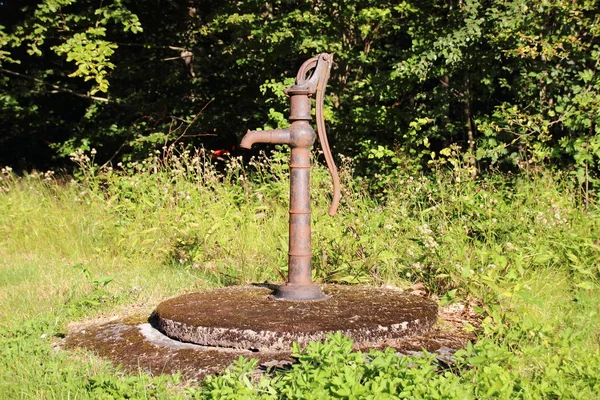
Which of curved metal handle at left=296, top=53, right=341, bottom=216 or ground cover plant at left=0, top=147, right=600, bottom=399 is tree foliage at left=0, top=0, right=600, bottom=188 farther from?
curved metal handle at left=296, top=53, right=341, bottom=216

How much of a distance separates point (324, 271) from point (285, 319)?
156 centimetres

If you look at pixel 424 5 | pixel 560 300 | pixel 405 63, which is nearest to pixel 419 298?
pixel 560 300

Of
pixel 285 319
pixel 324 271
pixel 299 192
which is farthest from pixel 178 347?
pixel 324 271

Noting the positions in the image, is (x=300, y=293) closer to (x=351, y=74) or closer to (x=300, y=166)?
(x=300, y=166)

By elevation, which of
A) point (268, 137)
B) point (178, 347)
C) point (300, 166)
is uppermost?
point (268, 137)

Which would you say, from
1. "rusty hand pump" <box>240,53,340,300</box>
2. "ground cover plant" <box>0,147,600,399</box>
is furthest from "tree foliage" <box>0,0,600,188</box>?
"rusty hand pump" <box>240,53,340,300</box>

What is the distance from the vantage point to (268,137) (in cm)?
384

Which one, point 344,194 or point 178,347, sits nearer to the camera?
point 178,347

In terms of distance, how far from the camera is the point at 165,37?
12242 millimetres

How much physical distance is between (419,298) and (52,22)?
7.12 meters

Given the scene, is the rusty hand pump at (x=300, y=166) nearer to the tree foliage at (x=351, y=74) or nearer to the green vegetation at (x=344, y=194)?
the green vegetation at (x=344, y=194)

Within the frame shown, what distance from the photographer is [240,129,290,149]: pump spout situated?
3.80 m

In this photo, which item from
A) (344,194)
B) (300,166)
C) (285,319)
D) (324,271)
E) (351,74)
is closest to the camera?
A: (285,319)

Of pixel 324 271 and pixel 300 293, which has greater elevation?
pixel 300 293
